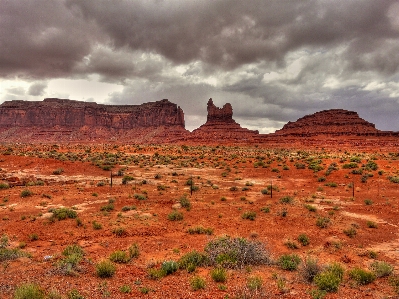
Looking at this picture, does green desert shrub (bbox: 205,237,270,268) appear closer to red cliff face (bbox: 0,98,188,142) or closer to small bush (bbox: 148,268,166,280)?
small bush (bbox: 148,268,166,280)

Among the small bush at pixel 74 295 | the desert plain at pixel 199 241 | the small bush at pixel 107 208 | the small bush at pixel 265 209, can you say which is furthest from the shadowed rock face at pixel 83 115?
the small bush at pixel 74 295

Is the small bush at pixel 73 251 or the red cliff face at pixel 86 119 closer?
the small bush at pixel 73 251

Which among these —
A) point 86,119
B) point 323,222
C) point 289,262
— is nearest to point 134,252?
point 289,262

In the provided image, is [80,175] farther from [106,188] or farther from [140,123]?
[140,123]

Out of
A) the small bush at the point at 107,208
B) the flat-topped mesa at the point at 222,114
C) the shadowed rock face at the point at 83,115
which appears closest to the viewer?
the small bush at the point at 107,208

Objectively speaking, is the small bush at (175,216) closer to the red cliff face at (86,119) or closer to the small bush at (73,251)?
the small bush at (73,251)

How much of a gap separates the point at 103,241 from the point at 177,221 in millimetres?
4304

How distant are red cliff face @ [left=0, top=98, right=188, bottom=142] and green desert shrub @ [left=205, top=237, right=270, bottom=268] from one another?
538ft

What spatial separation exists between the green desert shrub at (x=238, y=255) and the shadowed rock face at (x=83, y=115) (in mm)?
174879

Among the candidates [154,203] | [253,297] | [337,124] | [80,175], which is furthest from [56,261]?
[337,124]

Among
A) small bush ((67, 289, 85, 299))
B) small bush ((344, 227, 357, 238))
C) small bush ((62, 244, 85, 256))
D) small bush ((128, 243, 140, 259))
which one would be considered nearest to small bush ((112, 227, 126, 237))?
small bush ((128, 243, 140, 259))

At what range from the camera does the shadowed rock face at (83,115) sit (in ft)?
609

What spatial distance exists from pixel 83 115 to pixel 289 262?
201 m

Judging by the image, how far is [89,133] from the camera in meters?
174
